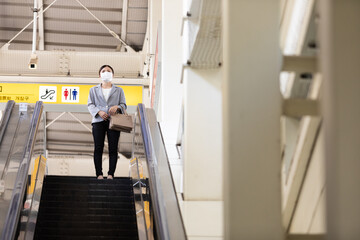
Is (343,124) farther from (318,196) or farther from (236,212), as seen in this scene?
(318,196)

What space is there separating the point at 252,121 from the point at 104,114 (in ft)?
17.2

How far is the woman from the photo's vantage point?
7461 mm

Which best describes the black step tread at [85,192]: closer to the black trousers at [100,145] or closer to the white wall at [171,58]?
the black trousers at [100,145]

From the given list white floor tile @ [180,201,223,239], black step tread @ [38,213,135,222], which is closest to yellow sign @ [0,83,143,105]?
black step tread @ [38,213,135,222]

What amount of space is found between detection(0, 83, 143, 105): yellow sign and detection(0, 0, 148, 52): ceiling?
6.37ft

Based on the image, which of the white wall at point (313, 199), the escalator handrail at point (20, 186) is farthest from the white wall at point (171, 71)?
the white wall at point (313, 199)

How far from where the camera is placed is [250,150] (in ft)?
7.53

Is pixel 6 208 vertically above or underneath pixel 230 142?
underneath

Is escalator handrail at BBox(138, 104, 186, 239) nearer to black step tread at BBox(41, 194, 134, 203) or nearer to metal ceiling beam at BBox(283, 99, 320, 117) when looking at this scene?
black step tread at BBox(41, 194, 134, 203)

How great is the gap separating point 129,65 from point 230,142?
13649 mm

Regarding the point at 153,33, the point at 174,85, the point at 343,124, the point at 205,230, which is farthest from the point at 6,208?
the point at 153,33

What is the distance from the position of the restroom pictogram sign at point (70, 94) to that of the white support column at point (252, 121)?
12113 mm

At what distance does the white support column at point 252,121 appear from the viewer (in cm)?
229

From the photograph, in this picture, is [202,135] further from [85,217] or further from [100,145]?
[100,145]
